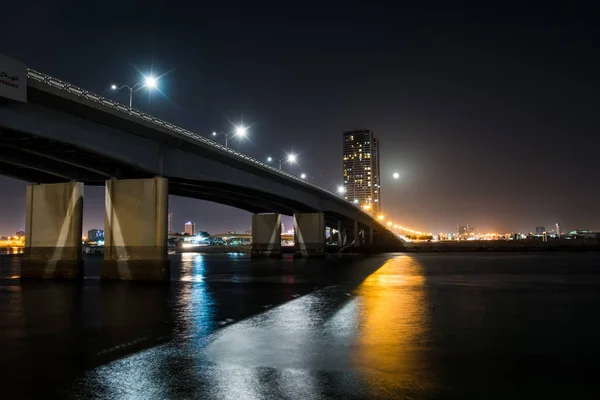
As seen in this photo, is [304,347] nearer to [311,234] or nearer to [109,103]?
[109,103]

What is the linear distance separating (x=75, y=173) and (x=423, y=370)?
1355 inches

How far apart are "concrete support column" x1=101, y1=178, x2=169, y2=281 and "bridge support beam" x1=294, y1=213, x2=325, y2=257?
51445 millimetres

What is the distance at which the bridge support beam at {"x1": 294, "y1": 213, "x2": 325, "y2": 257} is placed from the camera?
8488 centimetres

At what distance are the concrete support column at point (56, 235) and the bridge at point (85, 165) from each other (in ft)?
0.25

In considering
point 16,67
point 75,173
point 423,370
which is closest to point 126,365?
point 423,370

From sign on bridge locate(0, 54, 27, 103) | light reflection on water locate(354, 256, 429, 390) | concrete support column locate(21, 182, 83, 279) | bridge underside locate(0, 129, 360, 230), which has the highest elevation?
sign on bridge locate(0, 54, 27, 103)

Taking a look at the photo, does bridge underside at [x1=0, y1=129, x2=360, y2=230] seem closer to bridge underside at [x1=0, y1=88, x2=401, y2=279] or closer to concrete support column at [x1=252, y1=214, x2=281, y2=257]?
bridge underside at [x1=0, y1=88, x2=401, y2=279]

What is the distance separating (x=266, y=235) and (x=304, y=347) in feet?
246

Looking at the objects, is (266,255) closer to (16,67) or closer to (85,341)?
(16,67)

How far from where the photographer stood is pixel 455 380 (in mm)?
9102

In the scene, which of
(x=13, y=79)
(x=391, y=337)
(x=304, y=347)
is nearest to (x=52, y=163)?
(x=13, y=79)

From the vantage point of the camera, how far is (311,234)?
85125 millimetres

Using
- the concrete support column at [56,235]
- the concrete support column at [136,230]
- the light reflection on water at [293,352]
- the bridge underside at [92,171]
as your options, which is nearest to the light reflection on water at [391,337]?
the light reflection on water at [293,352]

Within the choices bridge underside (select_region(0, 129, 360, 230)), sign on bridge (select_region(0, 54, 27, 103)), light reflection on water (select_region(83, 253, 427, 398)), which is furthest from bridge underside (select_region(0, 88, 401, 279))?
light reflection on water (select_region(83, 253, 427, 398))
